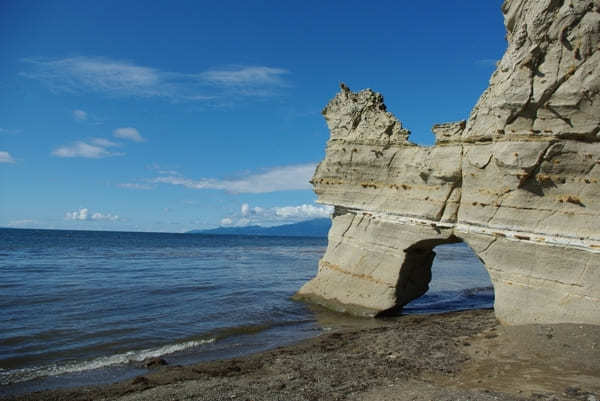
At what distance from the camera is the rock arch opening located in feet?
39.2

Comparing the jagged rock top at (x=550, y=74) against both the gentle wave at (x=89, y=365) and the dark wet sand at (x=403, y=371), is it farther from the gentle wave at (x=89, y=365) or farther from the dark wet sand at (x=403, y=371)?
the gentle wave at (x=89, y=365)

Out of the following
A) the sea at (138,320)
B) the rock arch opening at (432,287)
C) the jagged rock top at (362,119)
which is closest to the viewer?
the sea at (138,320)

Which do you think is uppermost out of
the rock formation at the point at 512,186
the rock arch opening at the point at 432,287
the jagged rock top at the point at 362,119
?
the jagged rock top at the point at 362,119

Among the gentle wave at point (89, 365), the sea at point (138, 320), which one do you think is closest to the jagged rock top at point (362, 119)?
the sea at point (138, 320)

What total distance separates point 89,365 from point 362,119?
1003cm

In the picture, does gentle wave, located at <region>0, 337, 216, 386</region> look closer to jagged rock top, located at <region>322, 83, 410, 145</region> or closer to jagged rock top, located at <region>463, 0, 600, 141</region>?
jagged rock top, located at <region>322, 83, 410, 145</region>

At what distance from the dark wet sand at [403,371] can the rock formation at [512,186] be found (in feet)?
3.35

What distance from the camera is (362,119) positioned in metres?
13.3

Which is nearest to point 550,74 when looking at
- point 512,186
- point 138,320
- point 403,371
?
point 512,186

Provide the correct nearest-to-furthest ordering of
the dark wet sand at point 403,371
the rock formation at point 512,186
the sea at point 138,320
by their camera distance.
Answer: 1. the dark wet sand at point 403,371
2. the rock formation at point 512,186
3. the sea at point 138,320

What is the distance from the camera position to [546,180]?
8.89 metres

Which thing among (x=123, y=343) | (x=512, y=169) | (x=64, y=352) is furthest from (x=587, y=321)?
(x=64, y=352)

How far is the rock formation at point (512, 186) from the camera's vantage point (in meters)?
8.36

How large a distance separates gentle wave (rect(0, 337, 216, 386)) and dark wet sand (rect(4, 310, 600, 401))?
1.18m
